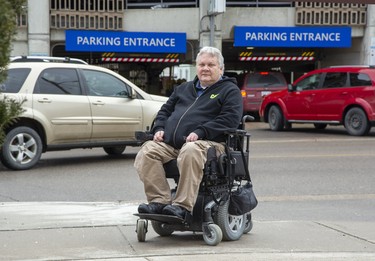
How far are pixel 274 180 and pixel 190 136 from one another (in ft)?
16.9

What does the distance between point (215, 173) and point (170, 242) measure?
77 centimetres

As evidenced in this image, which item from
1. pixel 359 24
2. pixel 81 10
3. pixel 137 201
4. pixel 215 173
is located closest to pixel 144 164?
pixel 215 173

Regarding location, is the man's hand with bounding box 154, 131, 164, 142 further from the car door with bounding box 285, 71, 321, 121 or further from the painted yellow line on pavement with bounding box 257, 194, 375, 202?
the car door with bounding box 285, 71, 321, 121

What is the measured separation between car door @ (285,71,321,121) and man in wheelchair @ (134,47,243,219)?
509 inches

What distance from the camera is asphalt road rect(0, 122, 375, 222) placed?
29.3 feet

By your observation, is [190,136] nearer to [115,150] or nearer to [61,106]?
[61,106]

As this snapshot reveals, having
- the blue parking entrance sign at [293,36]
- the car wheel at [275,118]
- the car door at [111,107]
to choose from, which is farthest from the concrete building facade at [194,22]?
the car door at [111,107]

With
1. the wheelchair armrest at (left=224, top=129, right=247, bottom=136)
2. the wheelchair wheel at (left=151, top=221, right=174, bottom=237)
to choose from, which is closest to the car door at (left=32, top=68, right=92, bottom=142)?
the wheelchair wheel at (left=151, top=221, right=174, bottom=237)

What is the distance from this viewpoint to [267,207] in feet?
29.0

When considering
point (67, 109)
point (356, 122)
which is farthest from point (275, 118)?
point (67, 109)

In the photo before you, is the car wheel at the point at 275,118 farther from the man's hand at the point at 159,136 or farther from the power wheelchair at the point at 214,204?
the man's hand at the point at 159,136

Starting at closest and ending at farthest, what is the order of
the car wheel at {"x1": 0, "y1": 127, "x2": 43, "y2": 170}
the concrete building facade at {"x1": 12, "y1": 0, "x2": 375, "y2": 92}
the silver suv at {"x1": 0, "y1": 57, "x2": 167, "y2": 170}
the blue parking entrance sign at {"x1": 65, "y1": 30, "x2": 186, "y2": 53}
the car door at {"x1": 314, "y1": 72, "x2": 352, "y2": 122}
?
the car wheel at {"x1": 0, "y1": 127, "x2": 43, "y2": 170}
the silver suv at {"x1": 0, "y1": 57, "x2": 167, "y2": 170}
the car door at {"x1": 314, "y1": 72, "x2": 352, "y2": 122}
the blue parking entrance sign at {"x1": 65, "y1": 30, "x2": 186, "y2": 53}
the concrete building facade at {"x1": 12, "y1": 0, "x2": 375, "y2": 92}

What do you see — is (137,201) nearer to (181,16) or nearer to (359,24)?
(181,16)

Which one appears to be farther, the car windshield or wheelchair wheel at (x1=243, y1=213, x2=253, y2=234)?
the car windshield
